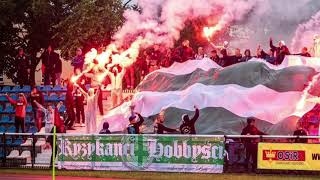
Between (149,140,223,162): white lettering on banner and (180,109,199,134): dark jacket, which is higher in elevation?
(180,109,199,134): dark jacket

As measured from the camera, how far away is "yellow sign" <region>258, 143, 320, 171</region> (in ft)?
74.8

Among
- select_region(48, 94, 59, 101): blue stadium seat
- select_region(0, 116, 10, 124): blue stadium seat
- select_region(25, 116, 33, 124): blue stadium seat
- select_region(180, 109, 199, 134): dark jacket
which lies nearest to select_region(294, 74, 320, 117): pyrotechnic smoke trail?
select_region(180, 109, 199, 134): dark jacket

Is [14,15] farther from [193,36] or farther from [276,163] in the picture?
[276,163]

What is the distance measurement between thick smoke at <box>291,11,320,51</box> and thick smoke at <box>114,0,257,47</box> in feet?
9.08

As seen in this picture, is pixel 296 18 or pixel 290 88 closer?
pixel 290 88

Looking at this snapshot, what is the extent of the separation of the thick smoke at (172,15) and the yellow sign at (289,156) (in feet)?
32.8

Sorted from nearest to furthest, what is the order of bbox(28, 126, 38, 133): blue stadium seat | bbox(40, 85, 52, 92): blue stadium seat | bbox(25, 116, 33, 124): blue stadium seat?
bbox(28, 126, 38, 133): blue stadium seat
bbox(25, 116, 33, 124): blue stadium seat
bbox(40, 85, 52, 92): blue stadium seat

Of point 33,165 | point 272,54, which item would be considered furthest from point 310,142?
point 33,165

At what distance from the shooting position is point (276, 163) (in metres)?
23.2

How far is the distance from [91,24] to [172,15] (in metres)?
6.38

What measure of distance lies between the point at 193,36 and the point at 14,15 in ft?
34.7

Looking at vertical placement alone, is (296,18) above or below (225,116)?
above

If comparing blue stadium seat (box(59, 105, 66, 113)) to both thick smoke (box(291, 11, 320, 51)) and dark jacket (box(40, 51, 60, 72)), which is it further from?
thick smoke (box(291, 11, 320, 51))

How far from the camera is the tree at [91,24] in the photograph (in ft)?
121
